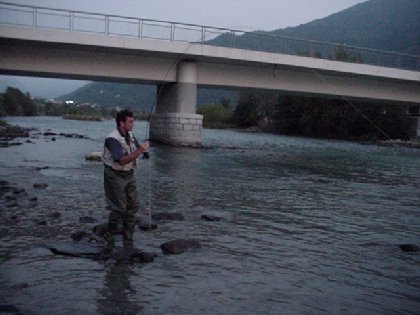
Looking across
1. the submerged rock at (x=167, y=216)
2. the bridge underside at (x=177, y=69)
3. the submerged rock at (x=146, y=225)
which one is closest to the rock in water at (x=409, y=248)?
the submerged rock at (x=167, y=216)

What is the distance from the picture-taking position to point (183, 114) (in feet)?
112

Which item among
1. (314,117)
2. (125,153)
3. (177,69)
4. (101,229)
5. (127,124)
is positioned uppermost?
(177,69)

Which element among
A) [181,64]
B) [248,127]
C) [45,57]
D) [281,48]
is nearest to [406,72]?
[281,48]

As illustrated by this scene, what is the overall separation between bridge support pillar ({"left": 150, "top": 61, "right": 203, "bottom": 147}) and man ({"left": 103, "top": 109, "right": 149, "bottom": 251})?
27.0 m

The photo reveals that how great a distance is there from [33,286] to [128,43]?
26995mm

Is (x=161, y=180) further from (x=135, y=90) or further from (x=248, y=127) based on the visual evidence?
(x=248, y=127)

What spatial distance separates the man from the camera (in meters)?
6.82

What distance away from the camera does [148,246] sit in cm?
721

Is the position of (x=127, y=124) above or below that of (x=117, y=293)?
above

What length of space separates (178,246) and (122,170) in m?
1.41

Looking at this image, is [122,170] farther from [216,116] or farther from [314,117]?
[216,116]

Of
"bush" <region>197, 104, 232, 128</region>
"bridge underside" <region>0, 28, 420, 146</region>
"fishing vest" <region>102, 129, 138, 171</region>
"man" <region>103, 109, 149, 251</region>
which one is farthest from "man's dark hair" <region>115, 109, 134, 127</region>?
"bush" <region>197, 104, 232, 128</region>

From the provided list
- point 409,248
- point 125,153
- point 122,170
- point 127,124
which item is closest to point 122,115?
point 127,124

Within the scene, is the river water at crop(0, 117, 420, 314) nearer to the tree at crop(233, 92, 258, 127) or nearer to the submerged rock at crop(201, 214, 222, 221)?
the submerged rock at crop(201, 214, 222, 221)
